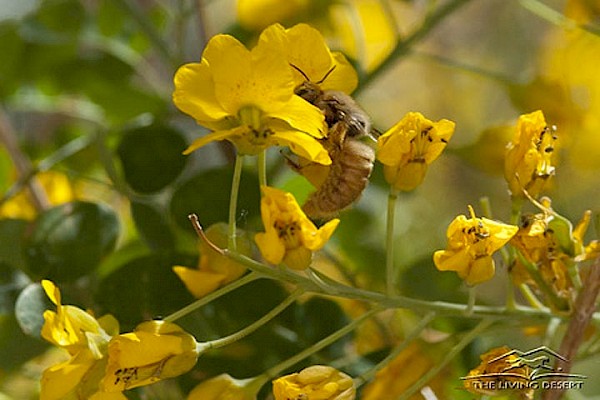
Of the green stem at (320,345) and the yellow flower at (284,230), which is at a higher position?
the yellow flower at (284,230)

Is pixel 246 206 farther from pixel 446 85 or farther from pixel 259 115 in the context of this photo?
pixel 446 85

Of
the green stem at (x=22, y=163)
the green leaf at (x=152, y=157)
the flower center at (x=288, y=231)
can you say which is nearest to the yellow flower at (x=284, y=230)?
the flower center at (x=288, y=231)

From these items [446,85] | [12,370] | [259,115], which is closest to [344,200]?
[259,115]

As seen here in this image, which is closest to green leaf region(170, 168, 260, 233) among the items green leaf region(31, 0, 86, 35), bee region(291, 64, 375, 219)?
bee region(291, 64, 375, 219)

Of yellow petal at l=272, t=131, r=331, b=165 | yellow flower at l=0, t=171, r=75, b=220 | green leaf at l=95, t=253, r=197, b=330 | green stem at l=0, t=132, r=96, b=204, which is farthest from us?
yellow flower at l=0, t=171, r=75, b=220

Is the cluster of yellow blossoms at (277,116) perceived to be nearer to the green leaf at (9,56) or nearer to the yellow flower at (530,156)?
the yellow flower at (530,156)

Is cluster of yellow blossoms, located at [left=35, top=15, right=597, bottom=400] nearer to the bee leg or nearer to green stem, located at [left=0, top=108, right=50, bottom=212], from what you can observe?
the bee leg

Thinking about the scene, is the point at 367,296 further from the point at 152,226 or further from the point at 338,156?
the point at 152,226
